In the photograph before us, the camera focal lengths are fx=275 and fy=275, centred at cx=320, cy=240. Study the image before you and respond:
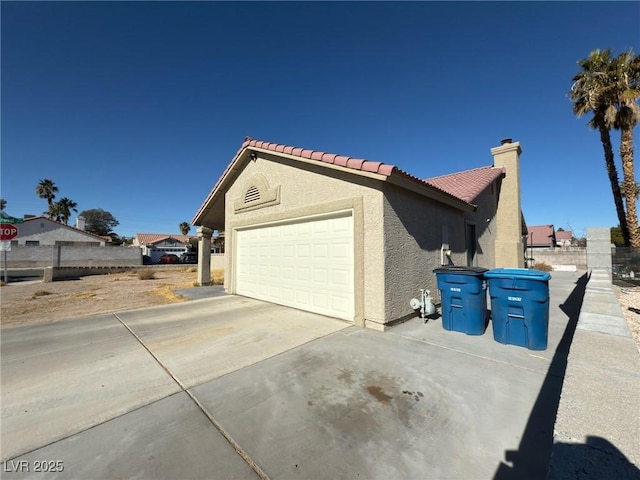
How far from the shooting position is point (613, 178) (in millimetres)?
13977

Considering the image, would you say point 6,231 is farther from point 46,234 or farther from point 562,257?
point 562,257

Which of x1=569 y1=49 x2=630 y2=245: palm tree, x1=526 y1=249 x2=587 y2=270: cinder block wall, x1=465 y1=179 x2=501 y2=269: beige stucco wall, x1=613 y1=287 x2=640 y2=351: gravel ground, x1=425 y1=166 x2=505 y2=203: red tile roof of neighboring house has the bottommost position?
x1=613 y1=287 x2=640 y2=351: gravel ground

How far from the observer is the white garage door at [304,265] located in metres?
6.41

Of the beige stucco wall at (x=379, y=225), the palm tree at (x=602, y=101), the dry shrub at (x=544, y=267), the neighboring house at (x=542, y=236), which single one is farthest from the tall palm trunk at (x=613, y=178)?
the neighboring house at (x=542, y=236)

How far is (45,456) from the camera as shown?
2.29 metres

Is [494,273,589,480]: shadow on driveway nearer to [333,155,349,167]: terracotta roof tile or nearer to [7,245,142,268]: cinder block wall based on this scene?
[333,155,349,167]: terracotta roof tile

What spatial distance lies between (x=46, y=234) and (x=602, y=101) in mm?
55786

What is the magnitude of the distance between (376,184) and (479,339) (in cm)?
346

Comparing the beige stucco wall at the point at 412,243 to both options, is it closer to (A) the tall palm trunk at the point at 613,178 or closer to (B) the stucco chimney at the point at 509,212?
(B) the stucco chimney at the point at 509,212

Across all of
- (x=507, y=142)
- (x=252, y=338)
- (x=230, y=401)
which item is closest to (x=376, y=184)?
(x=252, y=338)

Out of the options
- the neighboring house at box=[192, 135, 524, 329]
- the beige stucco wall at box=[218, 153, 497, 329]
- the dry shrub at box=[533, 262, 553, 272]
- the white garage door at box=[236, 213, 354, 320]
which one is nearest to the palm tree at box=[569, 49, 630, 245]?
the dry shrub at box=[533, 262, 553, 272]

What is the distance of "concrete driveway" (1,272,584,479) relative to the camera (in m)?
2.19

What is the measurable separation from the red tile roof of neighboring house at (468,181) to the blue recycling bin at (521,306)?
5179mm

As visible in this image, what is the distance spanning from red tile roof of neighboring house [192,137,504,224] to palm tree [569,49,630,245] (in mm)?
6444
